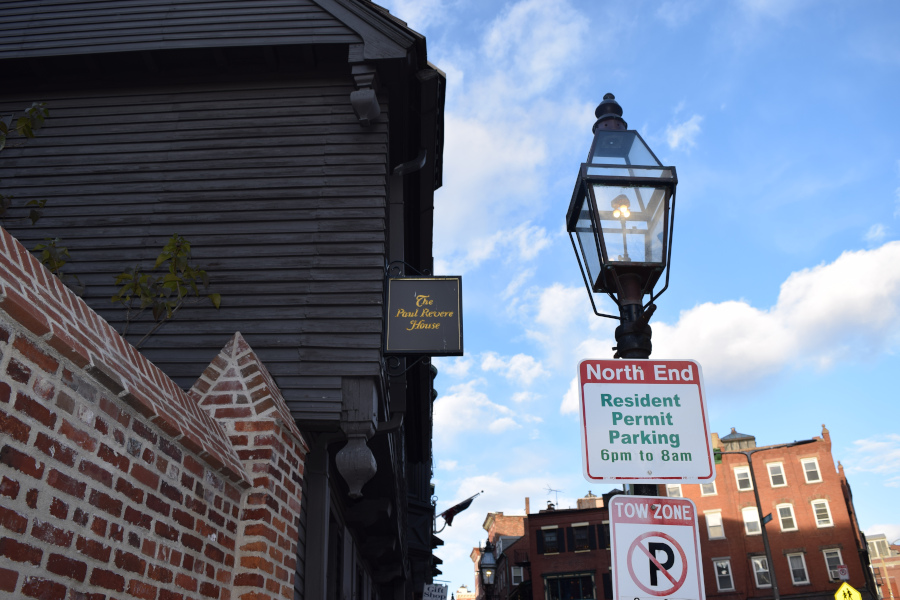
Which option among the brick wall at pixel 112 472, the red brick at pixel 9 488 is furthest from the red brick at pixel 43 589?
the red brick at pixel 9 488

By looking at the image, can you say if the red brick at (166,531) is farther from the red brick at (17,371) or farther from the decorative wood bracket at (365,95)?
the decorative wood bracket at (365,95)

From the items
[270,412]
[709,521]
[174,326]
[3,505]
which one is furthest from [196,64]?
[709,521]

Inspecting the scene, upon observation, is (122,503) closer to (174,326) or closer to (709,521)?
(174,326)

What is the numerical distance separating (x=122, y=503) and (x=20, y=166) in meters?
6.79

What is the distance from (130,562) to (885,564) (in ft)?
310

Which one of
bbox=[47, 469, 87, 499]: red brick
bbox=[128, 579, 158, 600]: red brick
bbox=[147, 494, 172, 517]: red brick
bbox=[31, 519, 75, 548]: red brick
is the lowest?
bbox=[128, 579, 158, 600]: red brick

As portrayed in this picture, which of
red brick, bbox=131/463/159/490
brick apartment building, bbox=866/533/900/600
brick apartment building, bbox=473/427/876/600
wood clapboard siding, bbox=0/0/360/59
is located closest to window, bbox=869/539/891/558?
brick apartment building, bbox=866/533/900/600

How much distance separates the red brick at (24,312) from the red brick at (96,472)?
599mm

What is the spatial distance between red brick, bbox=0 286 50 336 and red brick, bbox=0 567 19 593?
88 centimetres

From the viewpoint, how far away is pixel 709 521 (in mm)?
37875

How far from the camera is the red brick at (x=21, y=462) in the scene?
2.42m

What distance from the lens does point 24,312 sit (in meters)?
2.56

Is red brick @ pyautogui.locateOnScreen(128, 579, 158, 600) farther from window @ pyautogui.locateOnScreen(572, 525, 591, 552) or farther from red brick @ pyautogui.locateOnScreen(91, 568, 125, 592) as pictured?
window @ pyautogui.locateOnScreen(572, 525, 591, 552)

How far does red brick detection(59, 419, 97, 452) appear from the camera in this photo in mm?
2762
